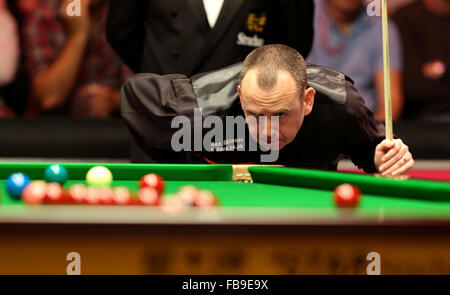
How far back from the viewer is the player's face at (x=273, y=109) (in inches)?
97.4

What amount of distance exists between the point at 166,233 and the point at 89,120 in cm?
365

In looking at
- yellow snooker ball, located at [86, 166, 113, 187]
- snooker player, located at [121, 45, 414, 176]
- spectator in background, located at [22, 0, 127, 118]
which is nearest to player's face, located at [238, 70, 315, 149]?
snooker player, located at [121, 45, 414, 176]

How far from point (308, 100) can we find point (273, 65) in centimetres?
23

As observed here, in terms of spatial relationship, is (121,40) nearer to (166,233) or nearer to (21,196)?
(21,196)

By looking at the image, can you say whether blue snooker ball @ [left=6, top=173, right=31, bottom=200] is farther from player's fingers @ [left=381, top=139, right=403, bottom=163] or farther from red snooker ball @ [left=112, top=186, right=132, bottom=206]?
player's fingers @ [left=381, top=139, right=403, bottom=163]

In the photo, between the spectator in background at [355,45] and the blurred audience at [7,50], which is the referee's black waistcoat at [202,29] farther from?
the blurred audience at [7,50]

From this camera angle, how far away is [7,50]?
535 centimetres

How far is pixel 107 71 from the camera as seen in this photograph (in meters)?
5.50

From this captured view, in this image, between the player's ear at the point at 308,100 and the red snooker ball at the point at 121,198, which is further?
the player's ear at the point at 308,100

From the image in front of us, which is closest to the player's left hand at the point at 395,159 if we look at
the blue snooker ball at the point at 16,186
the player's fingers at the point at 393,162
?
the player's fingers at the point at 393,162

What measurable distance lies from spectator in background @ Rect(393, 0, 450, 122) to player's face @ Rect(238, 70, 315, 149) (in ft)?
10.1

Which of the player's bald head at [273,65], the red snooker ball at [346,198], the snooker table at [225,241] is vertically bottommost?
the snooker table at [225,241]

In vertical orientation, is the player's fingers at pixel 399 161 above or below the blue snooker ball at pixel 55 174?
above
